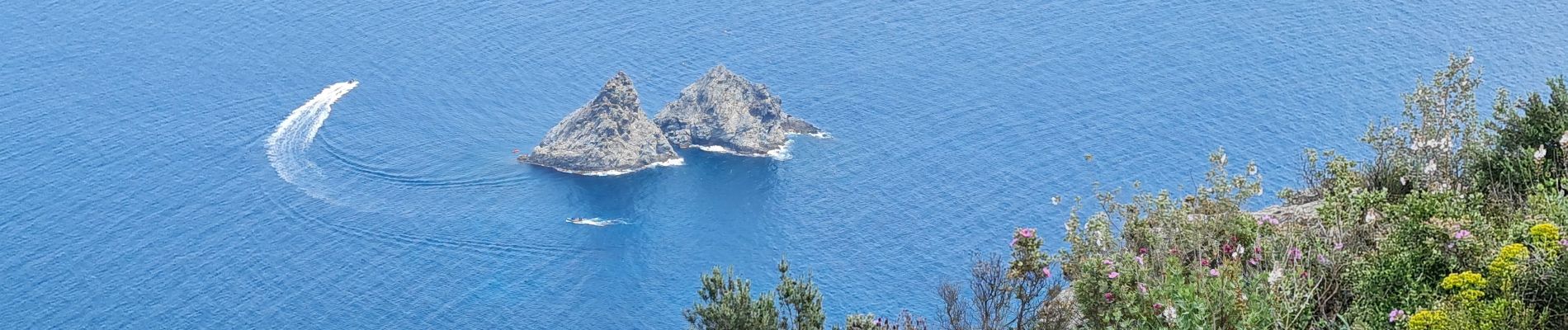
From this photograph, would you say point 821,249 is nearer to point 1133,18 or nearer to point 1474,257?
point 1133,18

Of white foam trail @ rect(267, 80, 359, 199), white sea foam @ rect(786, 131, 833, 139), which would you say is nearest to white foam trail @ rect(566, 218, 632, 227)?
white foam trail @ rect(267, 80, 359, 199)

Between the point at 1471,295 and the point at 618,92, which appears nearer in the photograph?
the point at 1471,295

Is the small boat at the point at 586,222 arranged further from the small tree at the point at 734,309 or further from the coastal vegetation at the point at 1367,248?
the coastal vegetation at the point at 1367,248

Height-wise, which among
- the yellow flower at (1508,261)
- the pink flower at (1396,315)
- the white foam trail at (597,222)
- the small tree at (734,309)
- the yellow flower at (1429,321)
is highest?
the yellow flower at (1508,261)

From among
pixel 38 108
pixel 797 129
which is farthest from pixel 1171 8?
pixel 38 108

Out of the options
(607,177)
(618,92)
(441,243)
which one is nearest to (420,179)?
(441,243)

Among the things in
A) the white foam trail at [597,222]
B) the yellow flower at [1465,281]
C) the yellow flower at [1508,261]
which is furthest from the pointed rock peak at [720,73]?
the yellow flower at [1508,261]

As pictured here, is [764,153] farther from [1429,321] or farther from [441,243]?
[1429,321]
